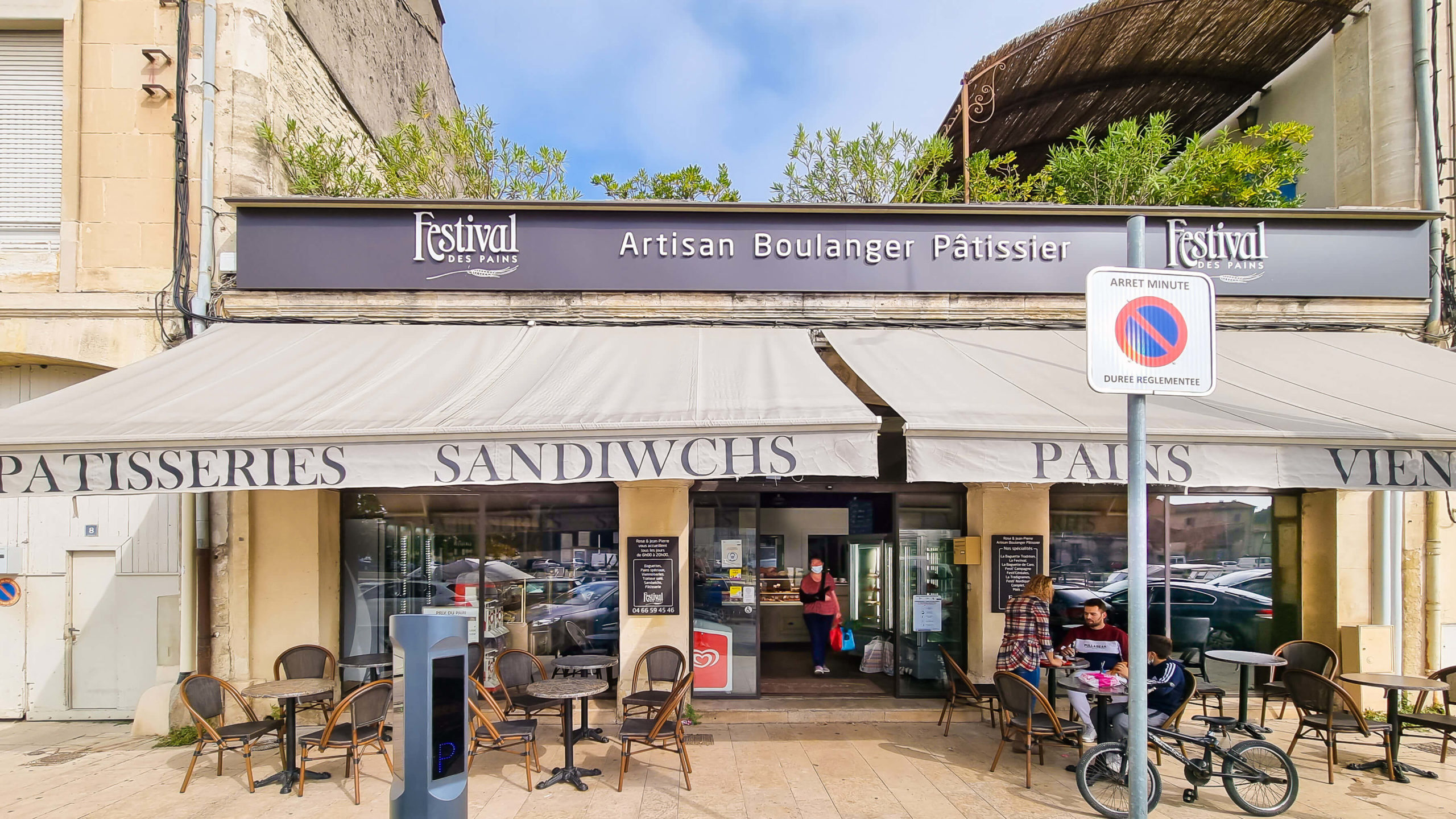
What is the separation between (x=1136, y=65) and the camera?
33.8ft

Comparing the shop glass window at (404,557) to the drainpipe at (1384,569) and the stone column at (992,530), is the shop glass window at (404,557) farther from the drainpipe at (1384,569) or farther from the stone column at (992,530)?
the drainpipe at (1384,569)

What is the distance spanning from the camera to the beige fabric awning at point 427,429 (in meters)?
4.72

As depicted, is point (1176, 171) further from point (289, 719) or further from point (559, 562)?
point (289, 719)

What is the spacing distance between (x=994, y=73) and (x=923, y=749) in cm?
872

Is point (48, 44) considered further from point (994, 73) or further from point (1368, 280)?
point (1368, 280)

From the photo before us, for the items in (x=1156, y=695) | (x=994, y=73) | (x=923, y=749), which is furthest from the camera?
A: (x=994, y=73)

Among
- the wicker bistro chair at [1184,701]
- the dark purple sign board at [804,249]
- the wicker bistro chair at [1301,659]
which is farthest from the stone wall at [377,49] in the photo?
the wicker bistro chair at [1301,659]

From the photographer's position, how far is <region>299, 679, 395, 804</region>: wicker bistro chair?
5.39 meters

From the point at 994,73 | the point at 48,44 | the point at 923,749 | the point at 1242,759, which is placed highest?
the point at 994,73

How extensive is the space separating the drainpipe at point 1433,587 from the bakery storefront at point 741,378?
0.57 feet

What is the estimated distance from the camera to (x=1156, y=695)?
18.5 ft

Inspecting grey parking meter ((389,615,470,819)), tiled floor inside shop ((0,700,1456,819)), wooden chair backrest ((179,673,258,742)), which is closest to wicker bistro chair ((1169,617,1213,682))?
tiled floor inside shop ((0,700,1456,819))

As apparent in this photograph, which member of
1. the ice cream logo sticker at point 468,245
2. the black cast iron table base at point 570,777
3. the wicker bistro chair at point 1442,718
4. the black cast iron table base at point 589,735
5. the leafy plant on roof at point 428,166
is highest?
the leafy plant on roof at point 428,166

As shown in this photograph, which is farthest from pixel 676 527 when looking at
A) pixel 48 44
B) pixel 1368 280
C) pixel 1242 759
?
pixel 48 44
